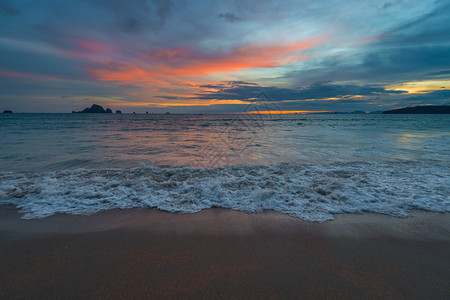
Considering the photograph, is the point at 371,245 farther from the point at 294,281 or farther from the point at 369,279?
the point at 294,281

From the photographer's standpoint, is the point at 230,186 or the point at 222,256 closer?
the point at 222,256

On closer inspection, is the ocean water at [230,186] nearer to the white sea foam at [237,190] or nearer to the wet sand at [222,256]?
the white sea foam at [237,190]

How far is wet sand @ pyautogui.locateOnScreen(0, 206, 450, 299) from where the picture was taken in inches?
89.4

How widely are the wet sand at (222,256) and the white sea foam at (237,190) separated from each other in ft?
1.29

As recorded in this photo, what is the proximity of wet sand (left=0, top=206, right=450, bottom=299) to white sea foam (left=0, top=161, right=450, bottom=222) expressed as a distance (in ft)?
1.29

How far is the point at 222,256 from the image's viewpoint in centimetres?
282

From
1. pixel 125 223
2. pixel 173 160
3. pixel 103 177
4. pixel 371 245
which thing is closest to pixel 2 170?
pixel 103 177

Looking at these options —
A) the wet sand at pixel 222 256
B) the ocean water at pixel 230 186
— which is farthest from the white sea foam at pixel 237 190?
the wet sand at pixel 222 256

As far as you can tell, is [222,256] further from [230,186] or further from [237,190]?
[230,186]

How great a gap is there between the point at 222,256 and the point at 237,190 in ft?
8.54

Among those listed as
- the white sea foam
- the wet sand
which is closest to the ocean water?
the white sea foam

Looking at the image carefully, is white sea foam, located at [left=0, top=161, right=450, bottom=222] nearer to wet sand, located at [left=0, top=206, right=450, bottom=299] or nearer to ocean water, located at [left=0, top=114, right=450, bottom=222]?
ocean water, located at [left=0, top=114, right=450, bottom=222]

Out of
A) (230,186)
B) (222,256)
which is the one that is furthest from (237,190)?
(222,256)

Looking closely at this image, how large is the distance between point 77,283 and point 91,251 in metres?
0.62
